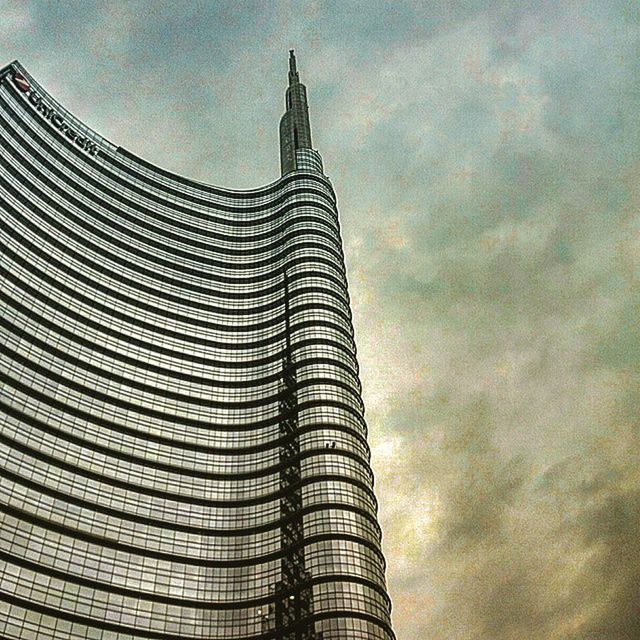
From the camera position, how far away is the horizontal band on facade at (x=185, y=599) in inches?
3809

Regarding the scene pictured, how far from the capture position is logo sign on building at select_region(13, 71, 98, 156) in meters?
153

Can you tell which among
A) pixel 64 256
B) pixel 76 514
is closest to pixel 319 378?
pixel 76 514

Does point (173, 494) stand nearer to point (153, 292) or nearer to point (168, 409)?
point (168, 409)

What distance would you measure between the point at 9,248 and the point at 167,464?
46.8 meters

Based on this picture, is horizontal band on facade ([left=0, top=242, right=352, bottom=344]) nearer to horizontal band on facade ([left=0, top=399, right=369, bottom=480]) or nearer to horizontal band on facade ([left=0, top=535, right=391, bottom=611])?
horizontal band on facade ([left=0, top=399, right=369, bottom=480])

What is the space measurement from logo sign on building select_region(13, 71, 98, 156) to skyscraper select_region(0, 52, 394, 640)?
0.39m

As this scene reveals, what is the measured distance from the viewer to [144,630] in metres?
99.6

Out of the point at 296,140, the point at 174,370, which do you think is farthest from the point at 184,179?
the point at 174,370

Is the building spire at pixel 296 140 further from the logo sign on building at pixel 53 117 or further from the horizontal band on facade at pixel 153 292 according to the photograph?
the logo sign on building at pixel 53 117

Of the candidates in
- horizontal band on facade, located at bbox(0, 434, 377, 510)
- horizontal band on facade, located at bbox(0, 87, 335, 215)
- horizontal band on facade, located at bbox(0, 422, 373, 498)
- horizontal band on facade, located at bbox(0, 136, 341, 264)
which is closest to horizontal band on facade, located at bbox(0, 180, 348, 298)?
horizontal band on facade, located at bbox(0, 136, 341, 264)

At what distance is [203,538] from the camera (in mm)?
113875

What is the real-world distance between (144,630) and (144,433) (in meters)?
33.1

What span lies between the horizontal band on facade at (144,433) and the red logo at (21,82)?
73.8 metres

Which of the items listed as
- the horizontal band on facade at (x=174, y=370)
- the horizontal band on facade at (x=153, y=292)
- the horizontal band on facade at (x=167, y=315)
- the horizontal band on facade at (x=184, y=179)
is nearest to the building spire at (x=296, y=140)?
the horizontal band on facade at (x=184, y=179)
